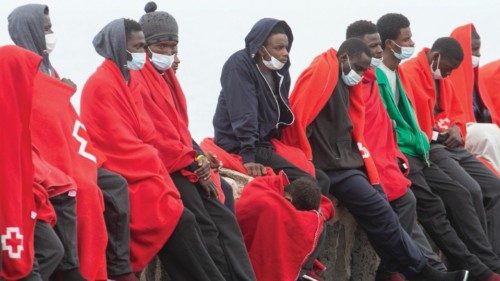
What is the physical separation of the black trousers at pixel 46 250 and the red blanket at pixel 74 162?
1.17 feet

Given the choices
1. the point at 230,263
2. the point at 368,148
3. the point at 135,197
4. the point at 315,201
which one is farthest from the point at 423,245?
the point at 135,197

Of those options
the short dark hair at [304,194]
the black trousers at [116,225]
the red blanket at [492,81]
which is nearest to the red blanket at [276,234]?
the short dark hair at [304,194]

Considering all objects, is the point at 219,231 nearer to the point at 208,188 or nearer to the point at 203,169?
the point at 208,188

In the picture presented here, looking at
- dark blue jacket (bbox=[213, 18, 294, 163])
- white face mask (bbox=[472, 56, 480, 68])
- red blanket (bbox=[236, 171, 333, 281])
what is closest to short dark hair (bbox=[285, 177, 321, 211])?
red blanket (bbox=[236, 171, 333, 281])

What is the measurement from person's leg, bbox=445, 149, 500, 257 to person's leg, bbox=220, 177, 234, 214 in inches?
107

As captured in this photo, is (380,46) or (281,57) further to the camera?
(380,46)

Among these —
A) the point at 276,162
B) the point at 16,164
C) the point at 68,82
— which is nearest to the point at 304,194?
the point at 276,162

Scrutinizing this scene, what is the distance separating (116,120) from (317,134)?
7.01 ft

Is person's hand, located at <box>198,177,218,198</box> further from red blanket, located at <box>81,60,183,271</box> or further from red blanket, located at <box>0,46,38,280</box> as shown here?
red blanket, located at <box>0,46,38,280</box>

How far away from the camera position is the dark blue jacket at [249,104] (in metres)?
8.93

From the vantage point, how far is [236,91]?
29.5ft

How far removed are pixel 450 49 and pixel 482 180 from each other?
0.92 m

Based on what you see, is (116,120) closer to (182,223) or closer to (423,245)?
(182,223)

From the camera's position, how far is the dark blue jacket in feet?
29.3
